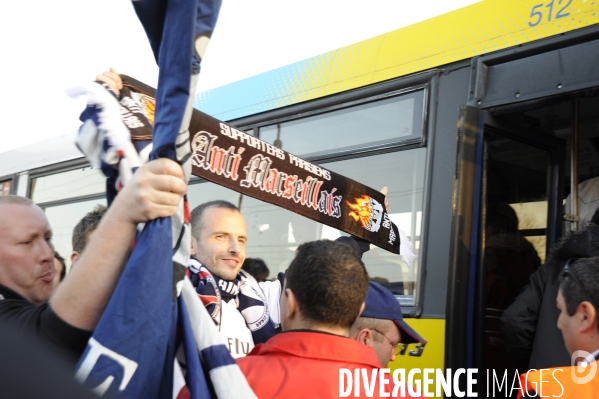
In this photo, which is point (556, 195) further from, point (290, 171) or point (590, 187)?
point (290, 171)

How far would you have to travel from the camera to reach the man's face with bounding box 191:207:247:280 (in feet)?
9.30

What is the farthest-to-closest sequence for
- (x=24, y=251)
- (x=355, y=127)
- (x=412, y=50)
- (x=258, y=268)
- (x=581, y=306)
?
1. (x=258, y=268)
2. (x=355, y=127)
3. (x=412, y=50)
4. (x=581, y=306)
5. (x=24, y=251)

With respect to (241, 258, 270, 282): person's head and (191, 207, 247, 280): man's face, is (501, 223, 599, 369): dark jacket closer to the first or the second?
(191, 207, 247, 280): man's face

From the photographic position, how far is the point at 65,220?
677 cm

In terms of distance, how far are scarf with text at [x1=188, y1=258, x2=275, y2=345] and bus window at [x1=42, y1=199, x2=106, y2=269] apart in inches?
156

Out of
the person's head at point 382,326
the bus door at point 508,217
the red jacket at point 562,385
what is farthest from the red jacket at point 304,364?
the bus door at point 508,217

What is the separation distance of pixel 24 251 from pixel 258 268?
285 cm

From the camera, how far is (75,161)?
6812 mm

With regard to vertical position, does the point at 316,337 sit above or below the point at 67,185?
below

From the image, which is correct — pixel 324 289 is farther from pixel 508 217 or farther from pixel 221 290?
pixel 508 217

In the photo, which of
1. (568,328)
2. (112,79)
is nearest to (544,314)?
(568,328)

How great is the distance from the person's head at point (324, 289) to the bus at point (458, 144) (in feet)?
5.34

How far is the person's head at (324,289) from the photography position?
6.41 feet

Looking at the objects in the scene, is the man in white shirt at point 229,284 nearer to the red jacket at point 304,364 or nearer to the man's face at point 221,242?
the man's face at point 221,242
